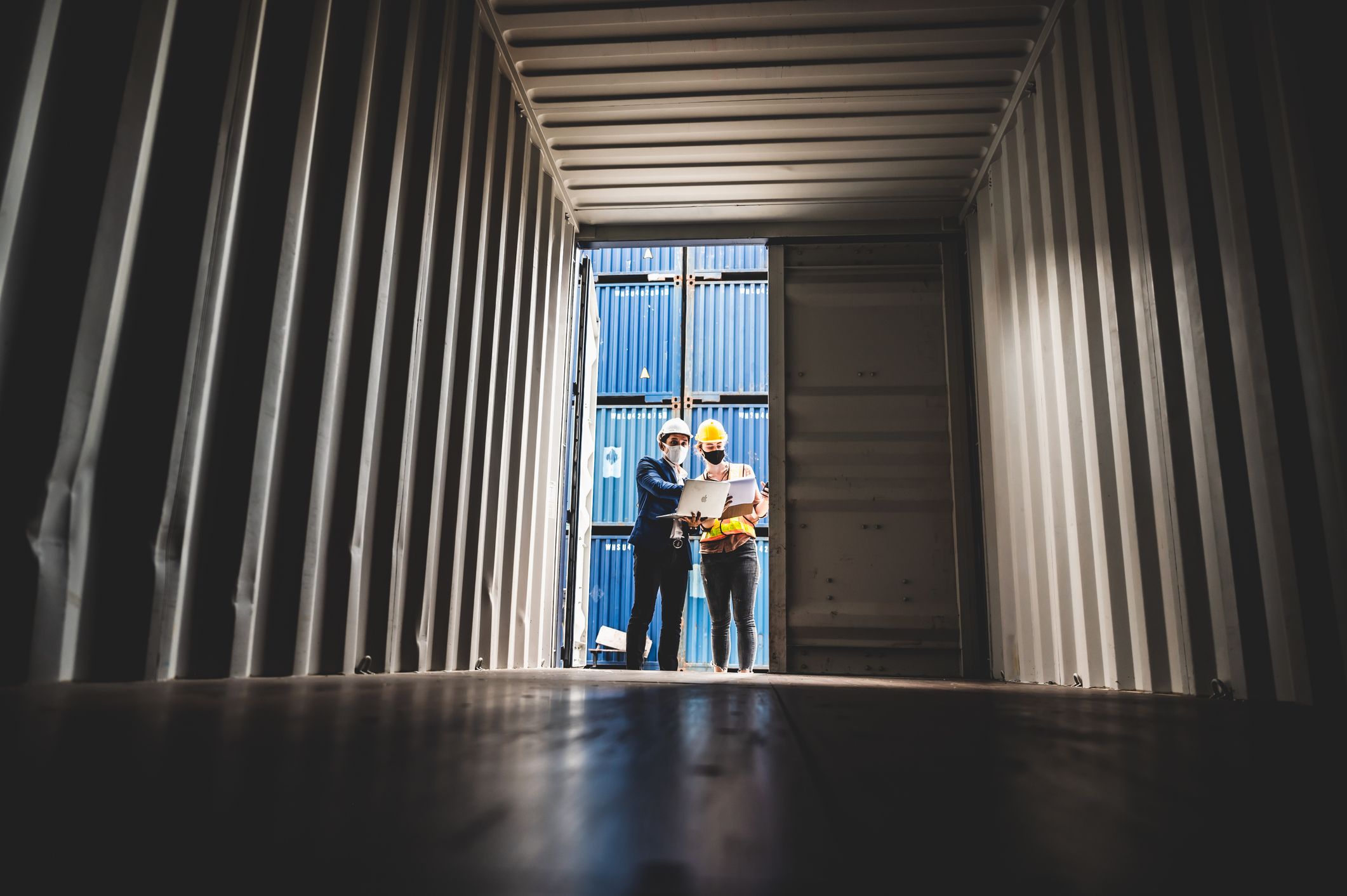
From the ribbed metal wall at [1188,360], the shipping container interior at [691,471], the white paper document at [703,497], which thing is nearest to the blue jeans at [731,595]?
the shipping container interior at [691,471]

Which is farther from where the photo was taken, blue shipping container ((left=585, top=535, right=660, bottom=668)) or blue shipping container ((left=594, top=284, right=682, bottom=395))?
blue shipping container ((left=594, top=284, right=682, bottom=395))

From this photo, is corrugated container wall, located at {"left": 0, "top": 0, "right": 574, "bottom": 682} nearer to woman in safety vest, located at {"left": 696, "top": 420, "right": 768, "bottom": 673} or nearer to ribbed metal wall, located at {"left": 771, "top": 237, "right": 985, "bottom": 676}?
woman in safety vest, located at {"left": 696, "top": 420, "right": 768, "bottom": 673}

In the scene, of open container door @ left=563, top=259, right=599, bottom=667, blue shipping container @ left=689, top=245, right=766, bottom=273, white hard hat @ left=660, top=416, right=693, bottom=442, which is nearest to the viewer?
open container door @ left=563, top=259, right=599, bottom=667

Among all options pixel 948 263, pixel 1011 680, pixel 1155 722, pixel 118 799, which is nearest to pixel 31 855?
pixel 118 799

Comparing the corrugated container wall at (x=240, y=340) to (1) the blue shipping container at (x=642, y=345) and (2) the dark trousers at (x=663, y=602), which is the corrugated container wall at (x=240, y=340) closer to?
(2) the dark trousers at (x=663, y=602)

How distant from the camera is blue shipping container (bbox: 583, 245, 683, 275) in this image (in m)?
10.0

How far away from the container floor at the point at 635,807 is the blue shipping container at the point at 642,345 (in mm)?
8810

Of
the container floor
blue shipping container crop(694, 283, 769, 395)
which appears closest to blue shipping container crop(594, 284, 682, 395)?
blue shipping container crop(694, 283, 769, 395)

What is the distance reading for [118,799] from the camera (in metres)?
0.41

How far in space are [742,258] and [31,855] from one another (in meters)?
10.0

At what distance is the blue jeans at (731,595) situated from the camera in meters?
6.88

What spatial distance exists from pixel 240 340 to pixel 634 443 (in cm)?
694

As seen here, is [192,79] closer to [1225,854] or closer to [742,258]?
[1225,854]

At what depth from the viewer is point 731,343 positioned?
9.68 m
